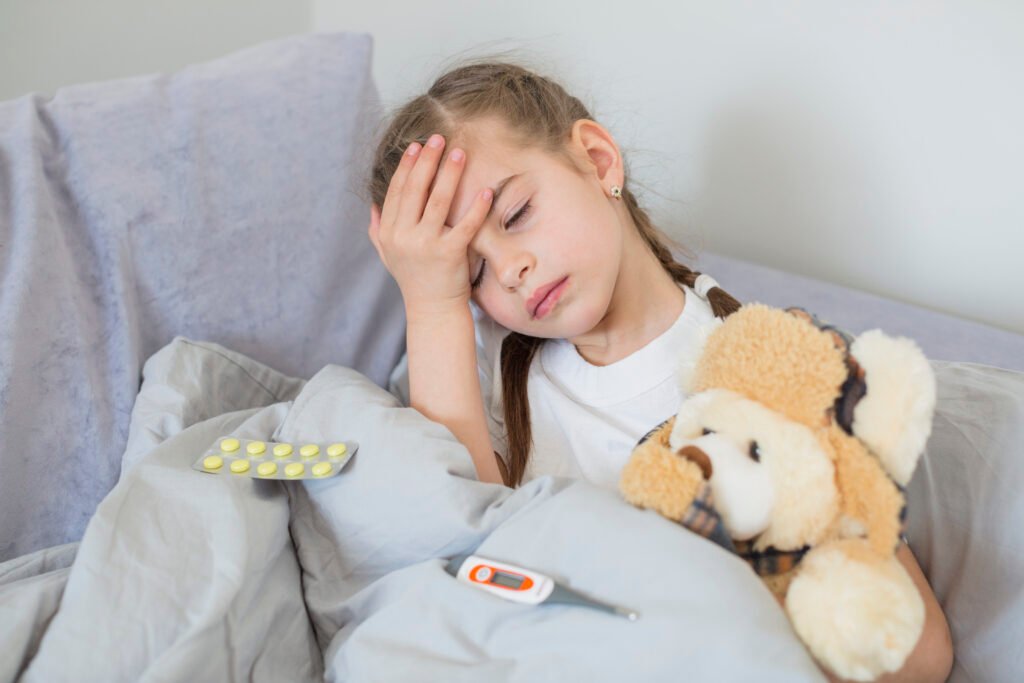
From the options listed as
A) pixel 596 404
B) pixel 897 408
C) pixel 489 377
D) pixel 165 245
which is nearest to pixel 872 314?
pixel 596 404

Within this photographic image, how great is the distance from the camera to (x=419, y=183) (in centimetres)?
91

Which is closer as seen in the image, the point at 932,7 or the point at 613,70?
the point at 932,7

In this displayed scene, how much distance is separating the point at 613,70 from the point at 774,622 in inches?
41.5

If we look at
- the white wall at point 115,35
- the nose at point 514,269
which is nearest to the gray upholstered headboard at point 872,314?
the nose at point 514,269

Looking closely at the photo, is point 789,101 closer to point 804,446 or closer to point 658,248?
point 658,248

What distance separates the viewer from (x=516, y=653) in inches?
23.3

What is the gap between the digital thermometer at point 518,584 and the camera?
1.92 ft

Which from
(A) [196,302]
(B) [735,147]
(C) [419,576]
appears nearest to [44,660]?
(C) [419,576]

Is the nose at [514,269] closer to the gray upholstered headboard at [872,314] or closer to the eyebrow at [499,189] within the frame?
the eyebrow at [499,189]

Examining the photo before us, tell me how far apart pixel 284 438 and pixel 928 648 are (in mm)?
600

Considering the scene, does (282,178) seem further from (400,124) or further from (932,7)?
(932,7)

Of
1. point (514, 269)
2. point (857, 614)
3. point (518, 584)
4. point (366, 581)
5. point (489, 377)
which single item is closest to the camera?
point (857, 614)

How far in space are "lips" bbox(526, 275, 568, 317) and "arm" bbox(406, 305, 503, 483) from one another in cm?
10

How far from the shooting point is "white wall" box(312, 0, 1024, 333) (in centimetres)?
112
